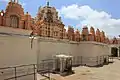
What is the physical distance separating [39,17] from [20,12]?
12218mm

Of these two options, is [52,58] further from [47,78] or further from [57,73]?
[47,78]

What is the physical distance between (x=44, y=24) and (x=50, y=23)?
1548 mm

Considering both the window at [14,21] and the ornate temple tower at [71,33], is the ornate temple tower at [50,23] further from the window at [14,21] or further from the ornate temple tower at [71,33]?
the window at [14,21]

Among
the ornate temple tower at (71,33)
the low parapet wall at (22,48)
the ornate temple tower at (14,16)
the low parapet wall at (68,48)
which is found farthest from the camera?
the ornate temple tower at (71,33)

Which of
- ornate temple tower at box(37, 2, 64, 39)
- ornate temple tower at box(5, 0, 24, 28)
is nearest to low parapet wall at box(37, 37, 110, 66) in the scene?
ornate temple tower at box(37, 2, 64, 39)

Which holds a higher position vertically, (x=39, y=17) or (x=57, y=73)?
(x=39, y=17)

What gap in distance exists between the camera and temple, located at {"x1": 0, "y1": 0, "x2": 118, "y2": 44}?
12211mm

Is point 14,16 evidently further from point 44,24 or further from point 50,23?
point 50,23

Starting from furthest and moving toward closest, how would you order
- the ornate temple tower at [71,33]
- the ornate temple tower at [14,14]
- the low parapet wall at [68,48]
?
the ornate temple tower at [71,33]
the low parapet wall at [68,48]
the ornate temple tower at [14,14]

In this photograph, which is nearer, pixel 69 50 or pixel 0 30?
pixel 0 30

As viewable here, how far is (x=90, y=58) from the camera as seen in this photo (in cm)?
2384

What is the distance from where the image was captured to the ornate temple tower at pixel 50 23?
19703mm

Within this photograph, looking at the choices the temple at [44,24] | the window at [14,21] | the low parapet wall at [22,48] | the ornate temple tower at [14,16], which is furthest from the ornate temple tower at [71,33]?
the window at [14,21]

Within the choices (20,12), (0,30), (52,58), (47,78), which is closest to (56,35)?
(52,58)
